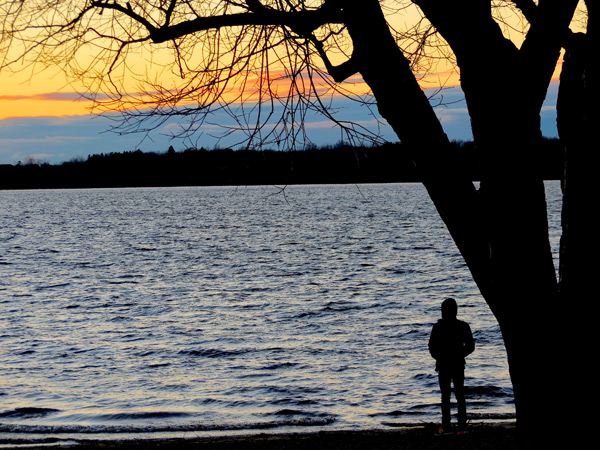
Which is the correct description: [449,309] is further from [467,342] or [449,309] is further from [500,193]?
[500,193]

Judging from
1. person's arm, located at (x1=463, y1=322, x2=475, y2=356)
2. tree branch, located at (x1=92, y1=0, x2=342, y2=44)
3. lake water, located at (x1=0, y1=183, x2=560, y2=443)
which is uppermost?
tree branch, located at (x1=92, y1=0, x2=342, y2=44)

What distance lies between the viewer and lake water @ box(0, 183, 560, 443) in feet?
48.2

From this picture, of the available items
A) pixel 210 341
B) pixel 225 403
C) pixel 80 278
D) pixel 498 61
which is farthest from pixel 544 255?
pixel 80 278

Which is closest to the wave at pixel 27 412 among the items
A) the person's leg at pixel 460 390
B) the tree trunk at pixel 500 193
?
the person's leg at pixel 460 390

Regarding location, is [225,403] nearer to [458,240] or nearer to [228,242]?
[458,240]

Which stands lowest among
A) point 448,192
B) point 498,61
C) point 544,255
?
point 544,255

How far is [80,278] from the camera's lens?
4403cm

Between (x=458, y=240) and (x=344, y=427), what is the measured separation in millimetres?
8472

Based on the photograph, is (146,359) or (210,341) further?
(210,341)

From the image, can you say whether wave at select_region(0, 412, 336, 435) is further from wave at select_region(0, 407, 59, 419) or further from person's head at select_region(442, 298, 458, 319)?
person's head at select_region(442, 298, 458, 319)

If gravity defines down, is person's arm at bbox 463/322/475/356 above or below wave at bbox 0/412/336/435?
above

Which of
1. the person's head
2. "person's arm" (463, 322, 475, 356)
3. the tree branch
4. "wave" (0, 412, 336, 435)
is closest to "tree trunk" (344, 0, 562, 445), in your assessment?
the tree branch

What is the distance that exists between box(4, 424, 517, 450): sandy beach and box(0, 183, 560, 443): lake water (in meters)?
1.47

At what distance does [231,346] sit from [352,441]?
11.9 m
